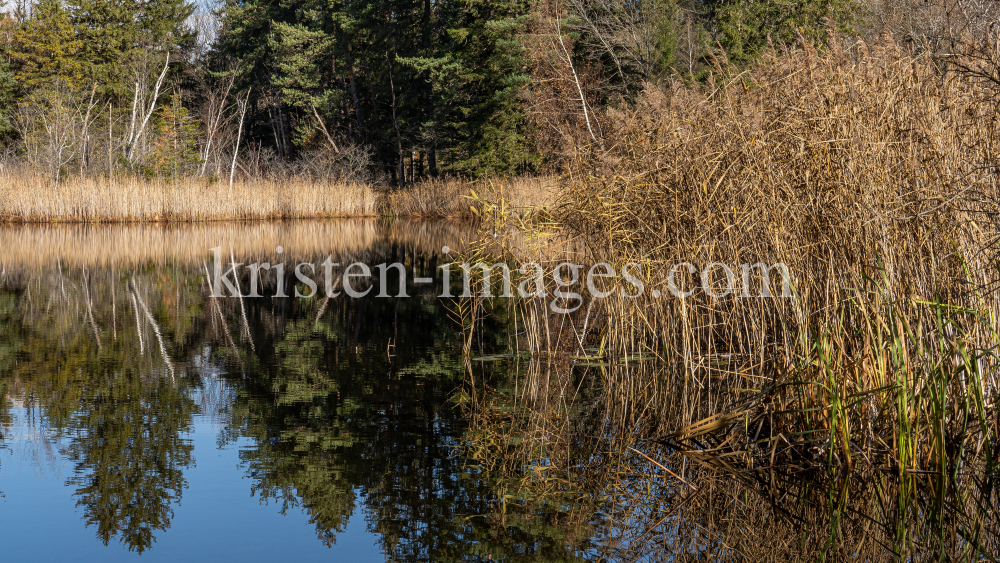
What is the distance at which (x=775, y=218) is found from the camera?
470cm

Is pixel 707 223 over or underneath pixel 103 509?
over

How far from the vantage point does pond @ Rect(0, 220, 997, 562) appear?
3.77 meters

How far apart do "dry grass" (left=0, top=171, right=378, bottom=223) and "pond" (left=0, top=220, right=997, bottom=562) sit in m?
16.4

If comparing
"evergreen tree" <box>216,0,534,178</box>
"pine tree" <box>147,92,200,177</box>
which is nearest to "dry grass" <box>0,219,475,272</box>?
"evergreen tree" <box>216,0,534,178</box>

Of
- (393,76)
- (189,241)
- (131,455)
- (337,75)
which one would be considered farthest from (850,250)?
(337,75)

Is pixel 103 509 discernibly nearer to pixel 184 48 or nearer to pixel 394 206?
pixel 394 206

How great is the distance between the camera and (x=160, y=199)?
25703 millimetres

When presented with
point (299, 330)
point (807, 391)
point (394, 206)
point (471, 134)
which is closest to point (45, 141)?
point (394, 206)

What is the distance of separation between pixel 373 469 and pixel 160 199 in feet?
76.3

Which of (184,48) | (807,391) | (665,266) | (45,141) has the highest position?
(184,48)

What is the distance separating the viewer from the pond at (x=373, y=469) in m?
3.77

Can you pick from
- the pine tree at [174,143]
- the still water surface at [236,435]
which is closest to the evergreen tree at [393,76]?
the pine tree at [174,143]

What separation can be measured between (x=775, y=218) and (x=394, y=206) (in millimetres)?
30388

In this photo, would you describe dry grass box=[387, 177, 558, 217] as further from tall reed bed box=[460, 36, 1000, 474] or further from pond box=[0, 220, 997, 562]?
tall reed bed box=[460, 36, 1000, 474]
